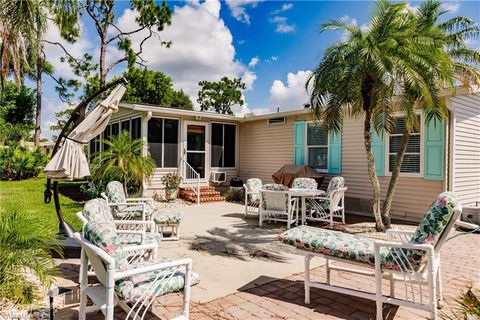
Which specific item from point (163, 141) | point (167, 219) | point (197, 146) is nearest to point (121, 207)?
point (167, 219)

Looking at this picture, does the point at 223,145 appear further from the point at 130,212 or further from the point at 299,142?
the point at 130,212

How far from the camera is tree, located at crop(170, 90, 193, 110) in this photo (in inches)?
1356

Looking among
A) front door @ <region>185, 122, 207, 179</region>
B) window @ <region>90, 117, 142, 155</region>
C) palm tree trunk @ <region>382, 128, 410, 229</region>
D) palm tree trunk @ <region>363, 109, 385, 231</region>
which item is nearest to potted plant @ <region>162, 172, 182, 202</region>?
front door @ <region>185, 122, 207, 179</region>

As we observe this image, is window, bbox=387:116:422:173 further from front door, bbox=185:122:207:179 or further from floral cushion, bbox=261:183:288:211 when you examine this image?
front door, bbox=185:122:207:179

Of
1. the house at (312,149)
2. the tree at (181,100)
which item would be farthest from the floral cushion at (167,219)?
the tree at (181,100)

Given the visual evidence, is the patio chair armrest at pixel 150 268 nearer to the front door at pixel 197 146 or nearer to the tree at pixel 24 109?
the front door at pixel 197 146

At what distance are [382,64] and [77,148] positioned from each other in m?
5.41

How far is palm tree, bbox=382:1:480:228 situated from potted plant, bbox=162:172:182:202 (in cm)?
705

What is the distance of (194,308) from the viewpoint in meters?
3.22

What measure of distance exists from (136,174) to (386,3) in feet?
24.8

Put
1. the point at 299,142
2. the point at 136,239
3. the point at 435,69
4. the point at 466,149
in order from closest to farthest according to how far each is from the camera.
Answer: the point at 136,239 → the point at 435,69 → the point at 466,149 → the point at 299,142

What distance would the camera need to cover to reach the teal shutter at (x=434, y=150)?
25.4 ft

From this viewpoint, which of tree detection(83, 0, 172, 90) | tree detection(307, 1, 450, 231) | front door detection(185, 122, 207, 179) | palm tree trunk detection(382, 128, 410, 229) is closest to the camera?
tree detection(307, 1, 450, 231)

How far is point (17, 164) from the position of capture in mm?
15336
